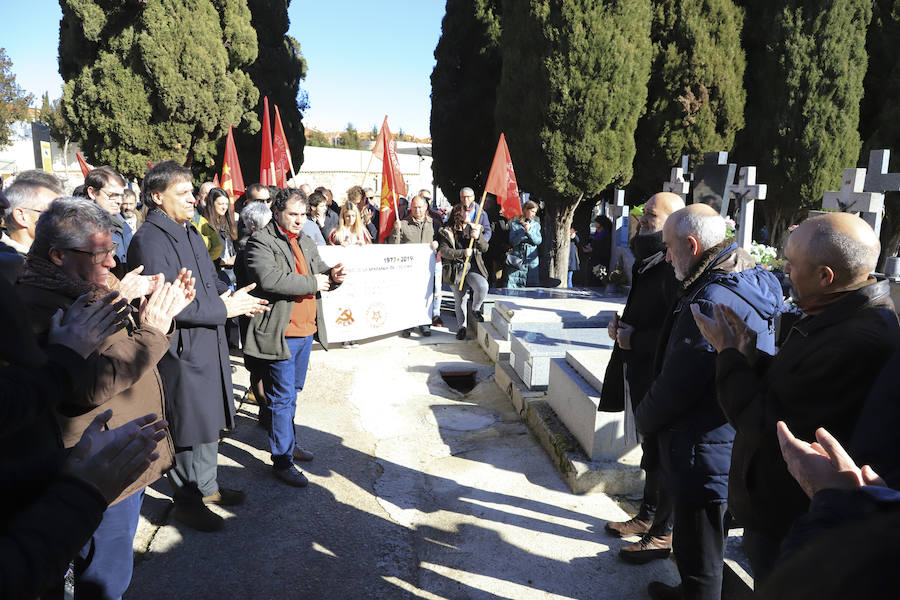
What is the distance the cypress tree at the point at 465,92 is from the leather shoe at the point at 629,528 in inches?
463

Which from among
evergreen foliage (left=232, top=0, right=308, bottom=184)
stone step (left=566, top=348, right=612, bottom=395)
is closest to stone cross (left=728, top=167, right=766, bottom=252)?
stone step (left=566, top=348, right=612, bottom=395)

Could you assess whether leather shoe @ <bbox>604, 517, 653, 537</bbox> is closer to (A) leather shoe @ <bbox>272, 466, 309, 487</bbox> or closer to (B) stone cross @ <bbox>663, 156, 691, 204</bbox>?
(A) leather shoe @ <bbox>272, 466, 309, 487</bbox>

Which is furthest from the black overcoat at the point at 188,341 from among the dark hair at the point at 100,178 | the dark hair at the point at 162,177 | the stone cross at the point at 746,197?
the stone cross at the point at 746,197

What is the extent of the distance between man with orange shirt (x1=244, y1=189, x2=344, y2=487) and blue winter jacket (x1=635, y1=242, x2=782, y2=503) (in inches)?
92.6

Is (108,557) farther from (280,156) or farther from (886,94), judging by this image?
(886,94)

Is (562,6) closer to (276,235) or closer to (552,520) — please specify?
(276,235)

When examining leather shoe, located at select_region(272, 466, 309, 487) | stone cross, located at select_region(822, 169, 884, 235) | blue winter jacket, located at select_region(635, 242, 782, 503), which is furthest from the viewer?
stone cross, located at select_region(822, 169, 884, 235)

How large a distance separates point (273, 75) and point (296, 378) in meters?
15.9

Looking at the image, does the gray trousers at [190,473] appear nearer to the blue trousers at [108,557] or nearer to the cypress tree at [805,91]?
the blue trousers at [108,557]

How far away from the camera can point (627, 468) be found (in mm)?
3805

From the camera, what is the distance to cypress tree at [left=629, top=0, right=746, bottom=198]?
466 inches

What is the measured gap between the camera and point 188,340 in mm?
3166

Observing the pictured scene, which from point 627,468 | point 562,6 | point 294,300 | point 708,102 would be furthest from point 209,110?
point 627,468

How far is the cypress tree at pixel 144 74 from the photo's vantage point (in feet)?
44.2
